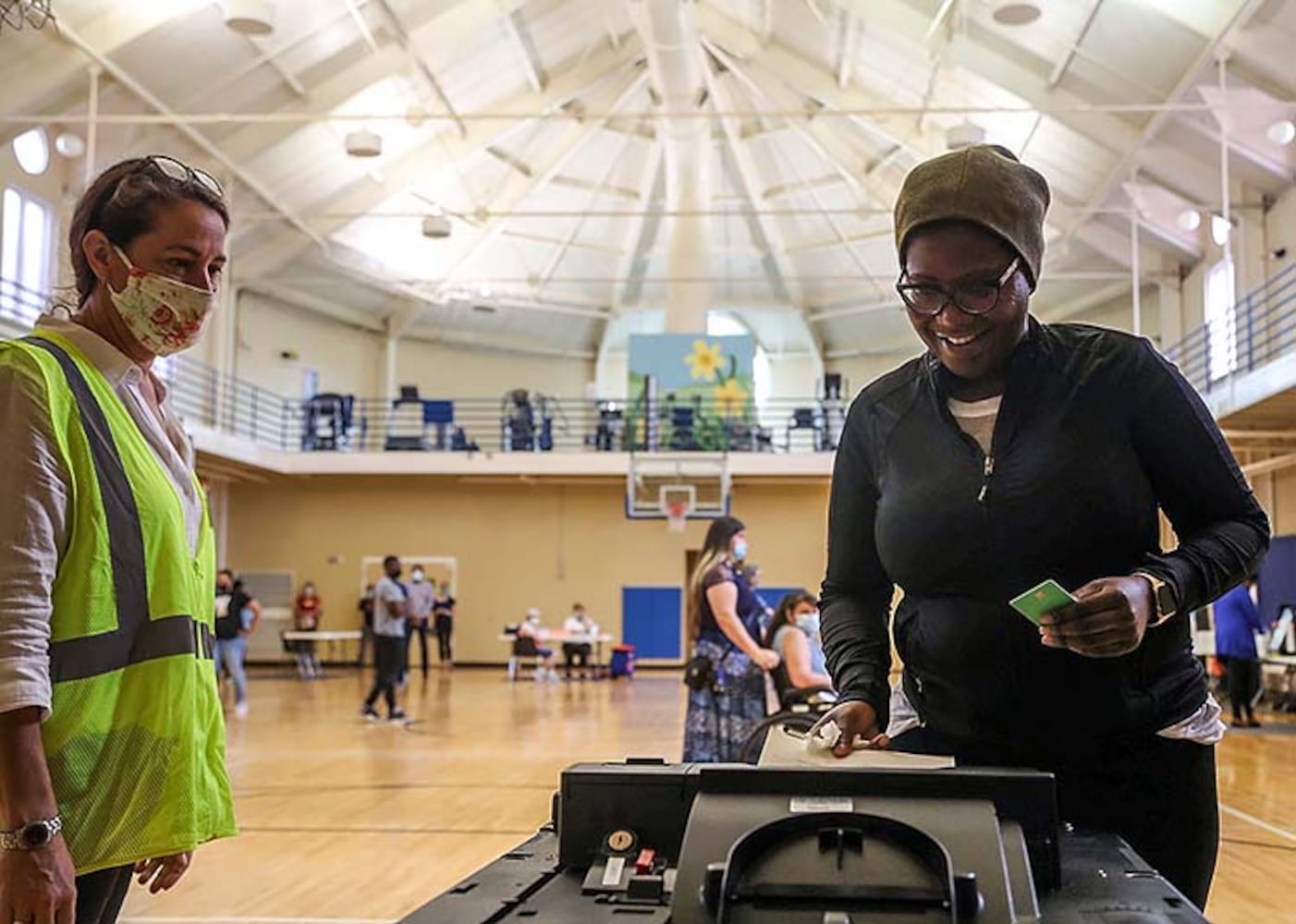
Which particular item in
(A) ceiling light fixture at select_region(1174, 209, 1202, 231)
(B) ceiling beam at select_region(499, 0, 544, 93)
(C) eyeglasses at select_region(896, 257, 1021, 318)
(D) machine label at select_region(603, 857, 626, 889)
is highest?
(B) ceiling beam at select_region(499, 0, 544, 93)

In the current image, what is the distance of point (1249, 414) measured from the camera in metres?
14.0

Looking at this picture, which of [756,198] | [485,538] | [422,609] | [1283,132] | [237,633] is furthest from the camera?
[756,198]

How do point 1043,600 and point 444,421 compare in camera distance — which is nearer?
point 1043,600

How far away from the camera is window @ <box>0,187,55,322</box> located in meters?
14.6

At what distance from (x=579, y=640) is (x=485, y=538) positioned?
3801 millimetres

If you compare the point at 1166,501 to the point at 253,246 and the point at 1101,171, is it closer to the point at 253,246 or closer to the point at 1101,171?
the point at 1101,171

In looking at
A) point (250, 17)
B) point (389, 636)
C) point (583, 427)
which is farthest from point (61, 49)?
point (583, 427)

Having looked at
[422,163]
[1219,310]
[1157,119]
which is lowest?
[1219,310]

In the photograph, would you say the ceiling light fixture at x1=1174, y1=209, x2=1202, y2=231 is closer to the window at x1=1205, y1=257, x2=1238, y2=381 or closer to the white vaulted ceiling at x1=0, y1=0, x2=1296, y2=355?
the white vaulted ceiling at x1=0, y1=0, x2=1296, y2=355

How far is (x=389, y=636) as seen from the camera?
11.7 m

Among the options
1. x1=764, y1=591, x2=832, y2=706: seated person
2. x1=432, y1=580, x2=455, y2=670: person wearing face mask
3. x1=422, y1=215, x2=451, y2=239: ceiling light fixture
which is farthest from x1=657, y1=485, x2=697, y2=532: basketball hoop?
x1=764, y1=591, x2=832, y2=706: seated person

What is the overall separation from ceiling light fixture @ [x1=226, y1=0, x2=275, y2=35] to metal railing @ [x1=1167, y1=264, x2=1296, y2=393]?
35.3 ft

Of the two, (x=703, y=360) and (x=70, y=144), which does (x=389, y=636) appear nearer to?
(x=70, y=144)

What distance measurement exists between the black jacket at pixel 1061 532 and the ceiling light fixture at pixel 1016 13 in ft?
43.9
